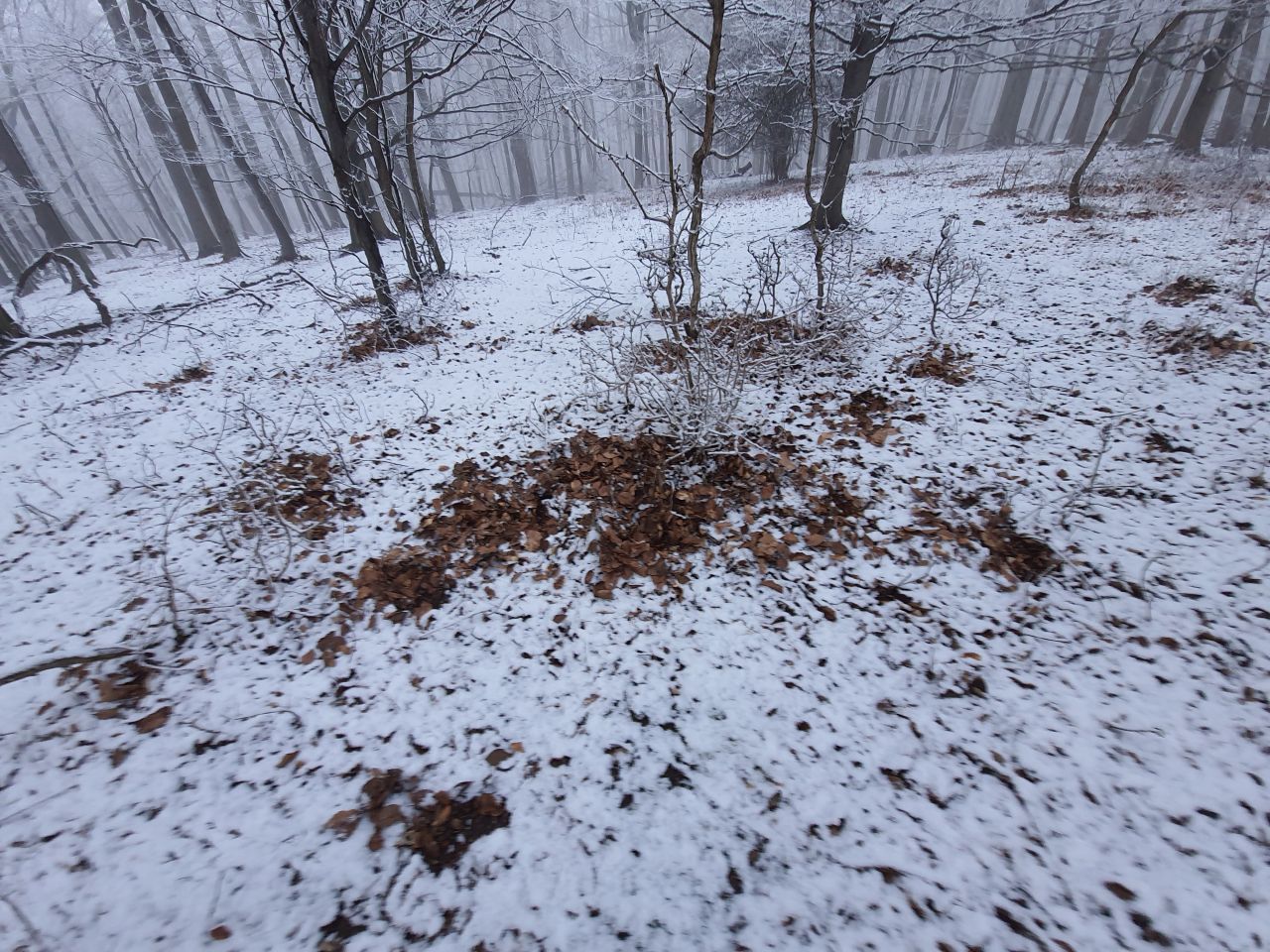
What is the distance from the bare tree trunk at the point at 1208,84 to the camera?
11.0 m

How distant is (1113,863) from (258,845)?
3127mm

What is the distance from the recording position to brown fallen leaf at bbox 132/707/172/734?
2229mm

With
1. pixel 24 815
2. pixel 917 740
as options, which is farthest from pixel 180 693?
pixel 917 740

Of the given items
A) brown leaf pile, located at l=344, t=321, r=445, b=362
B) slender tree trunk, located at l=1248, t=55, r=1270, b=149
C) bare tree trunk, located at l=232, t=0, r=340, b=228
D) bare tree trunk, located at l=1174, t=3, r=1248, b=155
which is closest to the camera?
bare tree trunk, located at l=232, t=0, r=340, b=228

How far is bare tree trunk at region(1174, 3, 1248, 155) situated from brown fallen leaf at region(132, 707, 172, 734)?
63.1 feet

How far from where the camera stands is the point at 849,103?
723 cm

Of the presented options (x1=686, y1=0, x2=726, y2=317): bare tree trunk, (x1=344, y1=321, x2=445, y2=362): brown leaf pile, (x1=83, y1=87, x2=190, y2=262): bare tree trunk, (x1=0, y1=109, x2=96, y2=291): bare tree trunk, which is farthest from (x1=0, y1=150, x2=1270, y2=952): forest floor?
(x1=83, y1=87, x2=190, y2=262): bare tree trunk

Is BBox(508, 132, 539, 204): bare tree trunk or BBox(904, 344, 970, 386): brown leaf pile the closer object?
BBox(904, 344, 970, 386): brown leaf pile

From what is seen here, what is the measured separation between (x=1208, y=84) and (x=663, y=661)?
20048 millimetres

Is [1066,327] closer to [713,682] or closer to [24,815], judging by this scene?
[713,682]

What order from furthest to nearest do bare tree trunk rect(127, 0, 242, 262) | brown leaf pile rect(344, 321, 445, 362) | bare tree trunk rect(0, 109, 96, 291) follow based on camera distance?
1. bare tree trunk rect(127, 0, 242, 262)
2. bare tree trunk rect(0, 109, 96, 291)
3. brown leaf pile rect(344, 321, 445, 362)

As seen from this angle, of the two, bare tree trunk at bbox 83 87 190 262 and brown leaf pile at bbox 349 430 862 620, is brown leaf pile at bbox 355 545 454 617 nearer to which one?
brown leaf pile at bbox 349 430 862 620

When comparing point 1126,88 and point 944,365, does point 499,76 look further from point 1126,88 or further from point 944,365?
point 1126,88

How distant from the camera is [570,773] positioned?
2.11m
